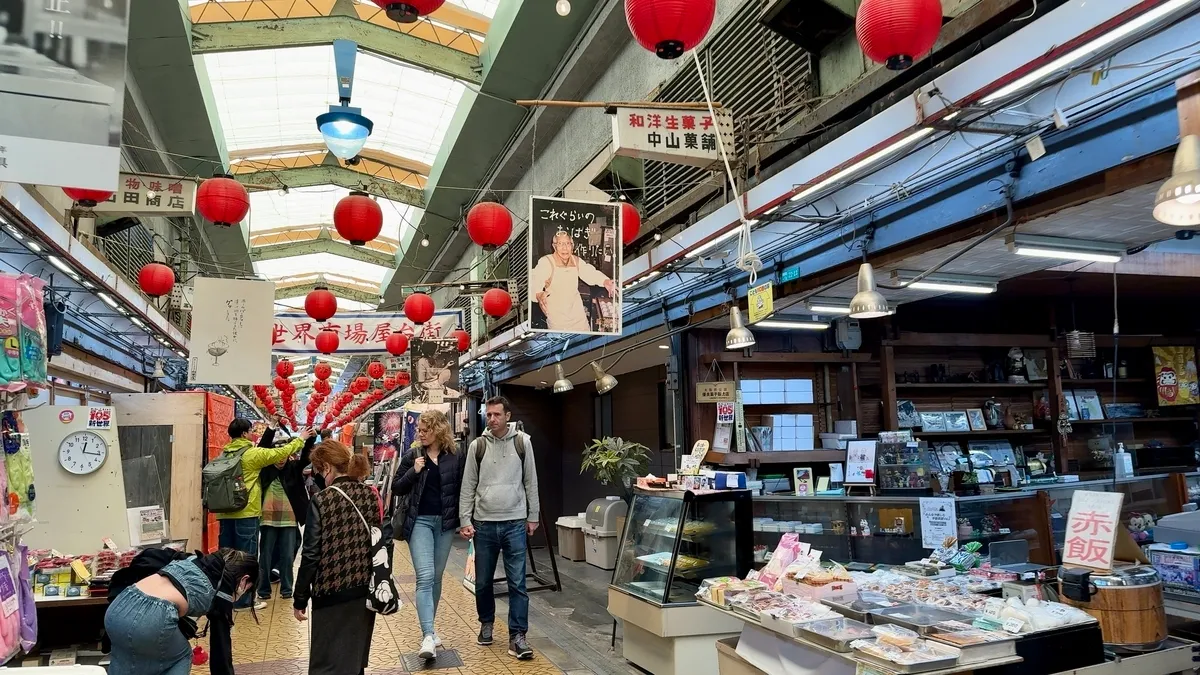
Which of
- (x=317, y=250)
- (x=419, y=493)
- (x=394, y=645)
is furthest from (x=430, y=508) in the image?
(x=317, y=250)

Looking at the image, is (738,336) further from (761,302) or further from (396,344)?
(396,344)

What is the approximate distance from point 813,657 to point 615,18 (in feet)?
24.0

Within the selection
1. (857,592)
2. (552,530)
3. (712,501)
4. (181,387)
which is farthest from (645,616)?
(181,387)

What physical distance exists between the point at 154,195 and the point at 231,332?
1613 mm

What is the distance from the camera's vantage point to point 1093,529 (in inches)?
155

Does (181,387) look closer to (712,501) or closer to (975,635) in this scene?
(712,501)

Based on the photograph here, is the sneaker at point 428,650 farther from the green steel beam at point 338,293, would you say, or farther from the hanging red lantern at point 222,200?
the green steel beam at point 338,293

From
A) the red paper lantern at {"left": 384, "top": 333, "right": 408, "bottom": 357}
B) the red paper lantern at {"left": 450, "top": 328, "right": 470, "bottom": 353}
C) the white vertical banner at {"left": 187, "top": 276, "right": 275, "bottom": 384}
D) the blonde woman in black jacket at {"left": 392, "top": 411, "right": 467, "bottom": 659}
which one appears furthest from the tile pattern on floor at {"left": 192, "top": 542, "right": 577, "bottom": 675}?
the red paper lantern at {"left": 384, "top": 333, "right": 408, "bottom": 357}

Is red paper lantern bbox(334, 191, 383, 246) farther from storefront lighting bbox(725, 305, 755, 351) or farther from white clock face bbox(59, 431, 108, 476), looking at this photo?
storefront lighting bbox(725, 305, 755, 351)

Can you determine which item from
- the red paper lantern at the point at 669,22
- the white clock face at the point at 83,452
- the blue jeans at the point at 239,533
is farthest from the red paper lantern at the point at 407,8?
the blue jeans at the point at 239,533

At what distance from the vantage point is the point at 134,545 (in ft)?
19.7

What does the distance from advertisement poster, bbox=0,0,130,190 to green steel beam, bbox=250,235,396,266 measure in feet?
A: 61.3

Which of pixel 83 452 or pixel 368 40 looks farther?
pixel 368 40

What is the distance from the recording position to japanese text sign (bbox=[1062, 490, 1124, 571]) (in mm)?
3816
